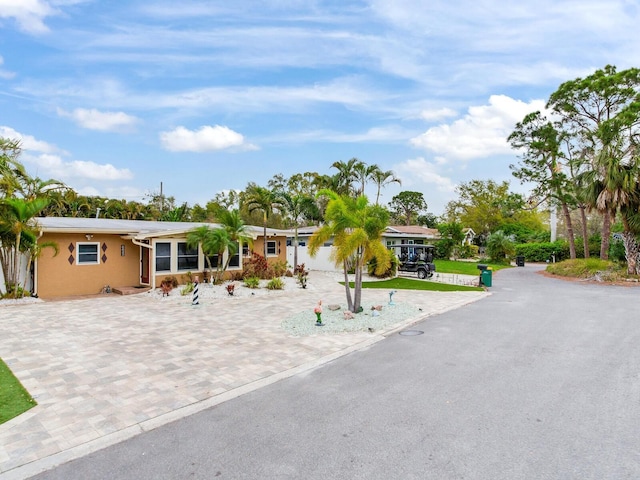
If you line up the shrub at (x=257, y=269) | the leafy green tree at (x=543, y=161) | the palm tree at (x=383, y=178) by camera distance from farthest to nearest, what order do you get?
the leafy green tree at (x=543, y=161) < the palm tree at (x=383, y=178) < the shrub at (x=257, y=269)

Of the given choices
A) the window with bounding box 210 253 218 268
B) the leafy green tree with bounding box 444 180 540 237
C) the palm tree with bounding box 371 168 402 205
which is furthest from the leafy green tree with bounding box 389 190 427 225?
the window with bounding box 210 253 218 268

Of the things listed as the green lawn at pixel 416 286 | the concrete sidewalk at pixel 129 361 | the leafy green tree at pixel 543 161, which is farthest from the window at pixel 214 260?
the leafy green tree at pixel 543 161

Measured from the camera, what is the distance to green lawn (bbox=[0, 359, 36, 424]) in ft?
15.4

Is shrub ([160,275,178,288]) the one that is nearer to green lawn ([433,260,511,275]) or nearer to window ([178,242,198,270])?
window ([178,242,198,270])

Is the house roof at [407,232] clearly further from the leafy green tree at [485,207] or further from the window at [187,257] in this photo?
the window at [187,257]

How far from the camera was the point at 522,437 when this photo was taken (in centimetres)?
402

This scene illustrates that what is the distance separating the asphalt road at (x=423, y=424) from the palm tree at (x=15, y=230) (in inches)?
441

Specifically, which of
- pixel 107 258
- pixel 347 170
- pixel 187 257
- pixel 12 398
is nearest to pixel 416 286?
pixel 347 170

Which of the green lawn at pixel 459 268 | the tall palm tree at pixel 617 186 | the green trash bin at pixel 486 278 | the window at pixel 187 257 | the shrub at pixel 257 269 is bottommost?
the green lawn at pixel 459 268

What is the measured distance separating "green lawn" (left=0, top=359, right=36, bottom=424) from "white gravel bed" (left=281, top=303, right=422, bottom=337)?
4944 mm

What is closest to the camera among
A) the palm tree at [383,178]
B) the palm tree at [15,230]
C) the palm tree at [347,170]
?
the palm tree at [15,230]

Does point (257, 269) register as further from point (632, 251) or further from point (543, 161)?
point (543, 161)

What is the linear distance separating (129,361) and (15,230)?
8588mm

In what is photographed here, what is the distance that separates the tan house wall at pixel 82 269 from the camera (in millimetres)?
13594
